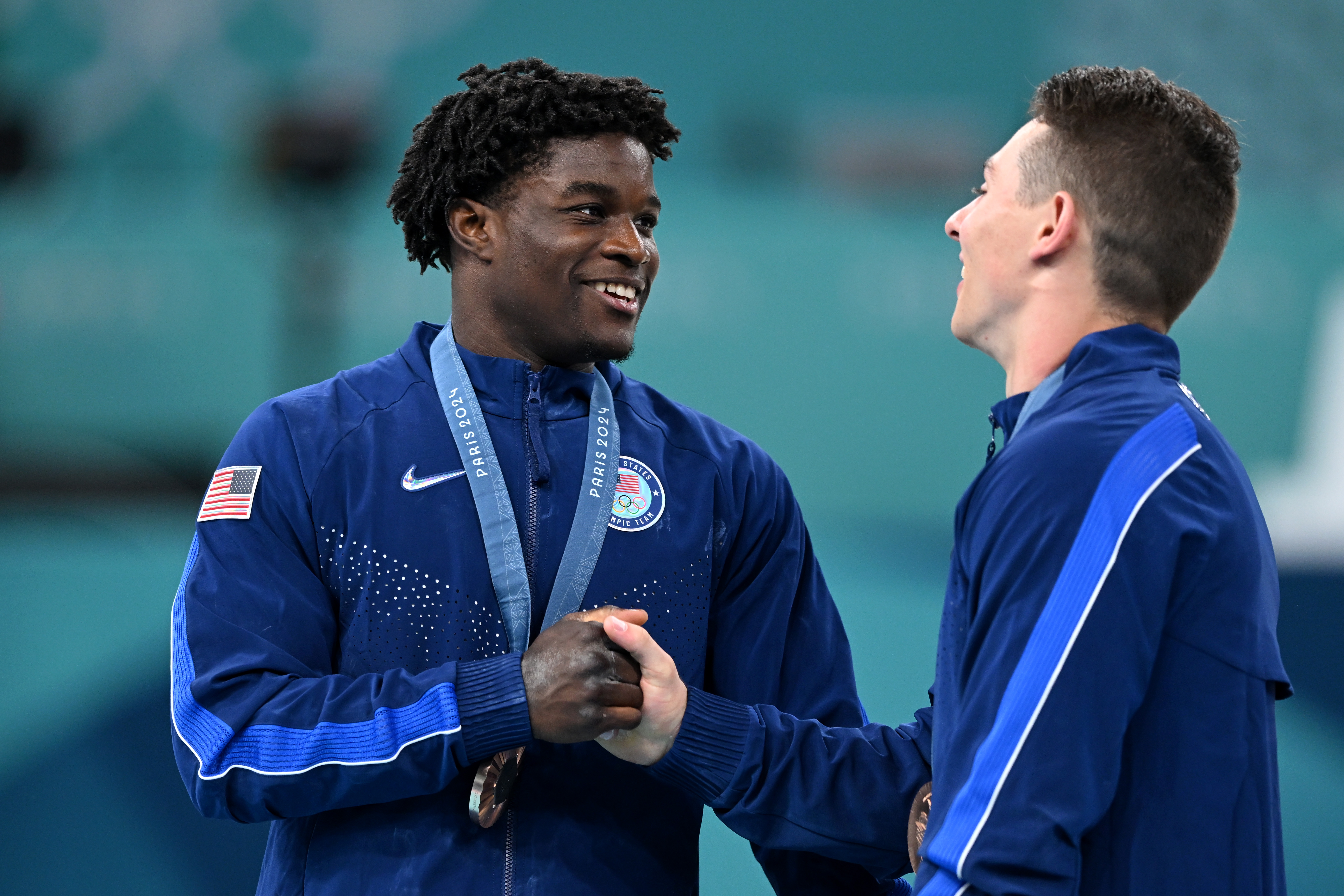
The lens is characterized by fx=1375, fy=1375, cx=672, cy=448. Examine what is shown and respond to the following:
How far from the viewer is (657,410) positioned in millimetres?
2346

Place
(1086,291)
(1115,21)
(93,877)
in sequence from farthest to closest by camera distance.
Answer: (1115,21), (93,877), (1086,291)

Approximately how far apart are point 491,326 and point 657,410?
32 centimetres

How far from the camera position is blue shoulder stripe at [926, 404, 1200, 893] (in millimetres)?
1426

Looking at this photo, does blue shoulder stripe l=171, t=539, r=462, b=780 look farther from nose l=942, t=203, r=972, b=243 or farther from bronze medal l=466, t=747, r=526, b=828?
nose l=942, t=203, r=972, b=243

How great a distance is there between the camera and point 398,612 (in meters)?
1.99

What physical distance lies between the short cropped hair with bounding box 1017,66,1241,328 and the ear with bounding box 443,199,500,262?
892 millimetres

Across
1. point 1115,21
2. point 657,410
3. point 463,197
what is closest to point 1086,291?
point 657,410

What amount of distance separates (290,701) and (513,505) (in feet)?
1.44

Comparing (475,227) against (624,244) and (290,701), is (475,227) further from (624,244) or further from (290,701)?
(290,701)

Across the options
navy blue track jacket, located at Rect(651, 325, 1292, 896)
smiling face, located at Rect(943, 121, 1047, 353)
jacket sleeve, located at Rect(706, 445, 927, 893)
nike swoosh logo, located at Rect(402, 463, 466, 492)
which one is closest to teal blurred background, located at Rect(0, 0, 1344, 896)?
jacket sleeve, located at Rect(706, 445, 927, 893)

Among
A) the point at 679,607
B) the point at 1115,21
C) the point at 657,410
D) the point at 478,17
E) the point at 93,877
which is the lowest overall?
the point at 93,877

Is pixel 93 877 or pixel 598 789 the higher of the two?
pixel 598 789

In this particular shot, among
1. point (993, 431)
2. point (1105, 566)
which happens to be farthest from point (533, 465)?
point (1105, 566)

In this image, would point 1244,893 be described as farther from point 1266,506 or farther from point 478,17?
point 478,17
